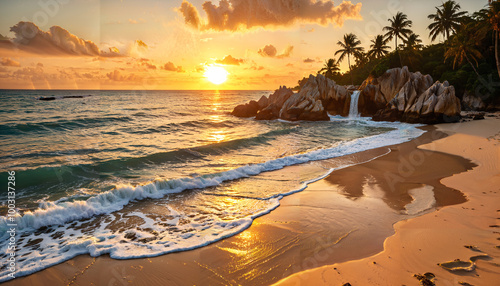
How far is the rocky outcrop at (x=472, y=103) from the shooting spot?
3125 cm

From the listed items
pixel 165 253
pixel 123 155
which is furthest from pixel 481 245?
pixel 123 155

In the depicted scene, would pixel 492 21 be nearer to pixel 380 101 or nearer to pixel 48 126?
pixel 380 101

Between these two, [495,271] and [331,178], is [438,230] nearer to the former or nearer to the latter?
[495,271]

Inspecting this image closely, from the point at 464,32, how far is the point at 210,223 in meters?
45.7

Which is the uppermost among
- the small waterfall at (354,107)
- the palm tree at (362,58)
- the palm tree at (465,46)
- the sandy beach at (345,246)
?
the palm tree at (362,58)

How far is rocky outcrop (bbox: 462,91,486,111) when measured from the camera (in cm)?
3125

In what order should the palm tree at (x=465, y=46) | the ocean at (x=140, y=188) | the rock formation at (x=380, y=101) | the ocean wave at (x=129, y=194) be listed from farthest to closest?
1. the palm tree at (x=465, y=46)
2. the rock formation at (x=380, y=101)
3. the ocean wave at (x=129, y=194)
4. the ocean at (x=140, y=188)

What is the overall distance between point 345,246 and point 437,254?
5.41 ft

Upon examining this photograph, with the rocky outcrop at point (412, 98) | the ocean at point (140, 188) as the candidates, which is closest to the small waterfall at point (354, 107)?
the rocky outcrop at point (412, 98)

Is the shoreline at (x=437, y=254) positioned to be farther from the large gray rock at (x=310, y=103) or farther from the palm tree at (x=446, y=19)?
the palm tree at (x=446, y=19)

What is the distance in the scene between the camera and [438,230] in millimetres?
5750

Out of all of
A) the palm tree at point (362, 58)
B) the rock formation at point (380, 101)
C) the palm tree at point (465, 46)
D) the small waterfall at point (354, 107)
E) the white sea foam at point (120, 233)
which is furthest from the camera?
the palm tree at point (362, 58)

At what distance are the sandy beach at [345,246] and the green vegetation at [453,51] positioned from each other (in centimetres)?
2793

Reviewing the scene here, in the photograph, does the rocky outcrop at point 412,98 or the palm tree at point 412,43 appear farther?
the palm tree at point 412,43
